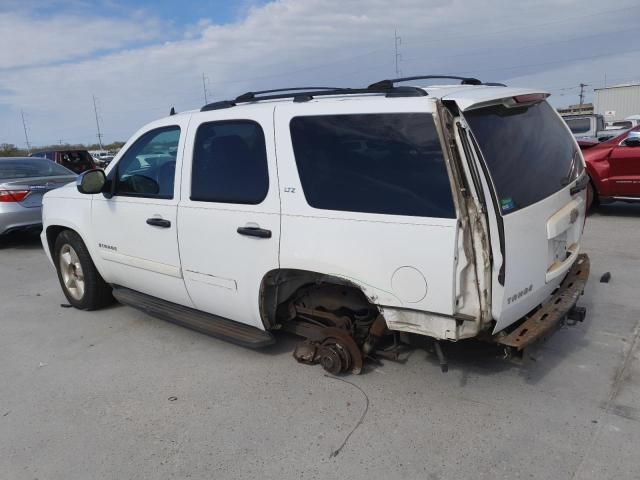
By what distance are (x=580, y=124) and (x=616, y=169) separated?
6460 millimetres

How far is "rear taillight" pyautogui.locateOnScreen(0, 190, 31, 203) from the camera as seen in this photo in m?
8.36

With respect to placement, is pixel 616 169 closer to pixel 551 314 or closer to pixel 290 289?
pixel 551 314

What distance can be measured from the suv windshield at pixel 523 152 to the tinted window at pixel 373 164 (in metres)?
0.30

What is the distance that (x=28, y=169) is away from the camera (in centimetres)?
935

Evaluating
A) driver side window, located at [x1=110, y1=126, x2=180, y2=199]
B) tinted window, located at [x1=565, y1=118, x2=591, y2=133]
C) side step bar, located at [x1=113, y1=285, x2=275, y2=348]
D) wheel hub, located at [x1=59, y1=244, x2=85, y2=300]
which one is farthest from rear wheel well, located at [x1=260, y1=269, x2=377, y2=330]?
tinted window, located at [x1=565, y1=118, x2=591, y2=133]

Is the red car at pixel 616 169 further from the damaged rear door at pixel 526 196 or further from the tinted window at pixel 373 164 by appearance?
the tinted window at pixel 373 164

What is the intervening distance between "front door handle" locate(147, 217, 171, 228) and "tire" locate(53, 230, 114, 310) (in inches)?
49.2

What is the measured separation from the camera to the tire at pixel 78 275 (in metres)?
5.08

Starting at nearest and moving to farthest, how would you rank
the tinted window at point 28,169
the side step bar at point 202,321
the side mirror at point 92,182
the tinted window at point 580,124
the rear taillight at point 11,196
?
the side step bar at point 202,321, the side mirror at point 92,182, the rear taillight at point 11,196, the tinted window at point 28,169, the tinted window at point 580,124

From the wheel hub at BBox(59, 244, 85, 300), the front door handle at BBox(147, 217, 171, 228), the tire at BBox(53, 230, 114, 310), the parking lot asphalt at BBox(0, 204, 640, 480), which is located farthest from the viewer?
the wheel hub at BBox(59, 244, 85, 300)

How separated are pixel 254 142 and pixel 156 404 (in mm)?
1881

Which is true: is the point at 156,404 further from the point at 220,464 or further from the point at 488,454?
the point at 488,454

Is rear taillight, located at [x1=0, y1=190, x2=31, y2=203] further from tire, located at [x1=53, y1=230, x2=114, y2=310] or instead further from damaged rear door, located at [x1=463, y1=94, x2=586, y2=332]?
damaged rear door, located at [x1=463, y1=94, x2=586, y2=332]

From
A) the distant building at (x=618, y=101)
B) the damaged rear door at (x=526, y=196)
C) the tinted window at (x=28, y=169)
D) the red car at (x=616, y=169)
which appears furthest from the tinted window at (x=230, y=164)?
the distant building at (x=618, y=101)
